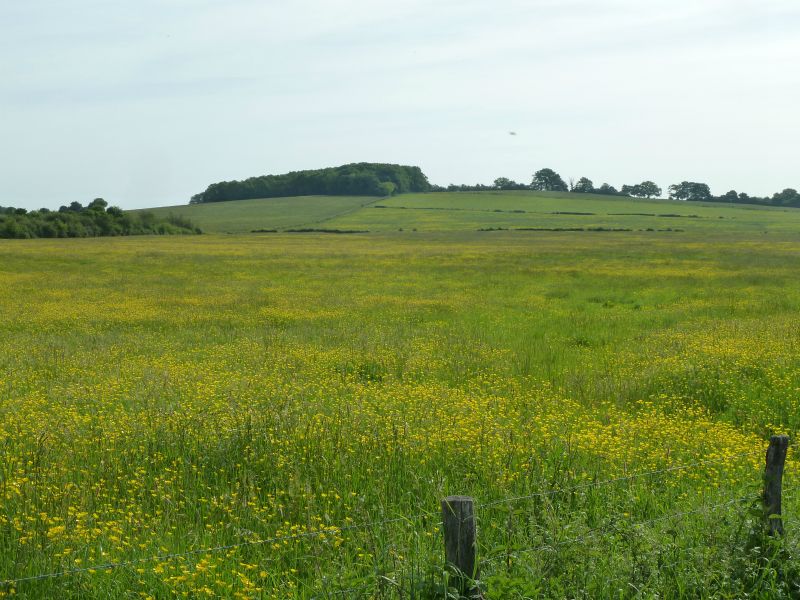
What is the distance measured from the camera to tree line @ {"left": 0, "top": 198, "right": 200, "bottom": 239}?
81125 mm

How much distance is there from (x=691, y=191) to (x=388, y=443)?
178133 mm

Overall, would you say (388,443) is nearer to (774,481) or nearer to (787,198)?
(774,481)

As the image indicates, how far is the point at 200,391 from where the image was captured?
1131 centimetres

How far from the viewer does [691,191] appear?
17250 cm

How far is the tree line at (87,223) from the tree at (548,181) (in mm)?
97009

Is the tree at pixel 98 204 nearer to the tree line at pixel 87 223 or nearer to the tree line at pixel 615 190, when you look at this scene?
the tree line at pixel 87 223

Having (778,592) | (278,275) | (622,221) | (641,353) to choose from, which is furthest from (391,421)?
(622,221)

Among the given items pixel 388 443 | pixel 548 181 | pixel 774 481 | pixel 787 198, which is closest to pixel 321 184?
pixel 548 181

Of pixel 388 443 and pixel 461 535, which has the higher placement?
pixel 461 535

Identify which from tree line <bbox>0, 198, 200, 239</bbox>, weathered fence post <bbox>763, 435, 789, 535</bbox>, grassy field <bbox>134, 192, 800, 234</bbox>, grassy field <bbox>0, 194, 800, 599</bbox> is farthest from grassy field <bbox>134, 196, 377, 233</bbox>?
weathered fence post <bbox>763, 435, 789, 535</bbox>

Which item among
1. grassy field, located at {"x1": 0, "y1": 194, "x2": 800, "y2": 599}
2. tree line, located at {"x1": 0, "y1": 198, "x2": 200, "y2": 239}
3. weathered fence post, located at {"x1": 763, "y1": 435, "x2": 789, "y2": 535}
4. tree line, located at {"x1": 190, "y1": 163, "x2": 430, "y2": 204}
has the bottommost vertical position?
grassy field, located at {"x1": 0, "y1": 194, "x2": 800, "y2": 599}

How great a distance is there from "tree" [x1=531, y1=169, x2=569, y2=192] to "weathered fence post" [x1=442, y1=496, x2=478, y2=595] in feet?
574

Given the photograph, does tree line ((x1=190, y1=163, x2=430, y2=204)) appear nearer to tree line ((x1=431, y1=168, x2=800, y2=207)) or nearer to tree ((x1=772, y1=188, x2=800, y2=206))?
tree line ((x1=431, y1=168, x2=800, y2=207))

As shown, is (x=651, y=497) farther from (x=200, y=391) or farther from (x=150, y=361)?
(x=150, y=361)
